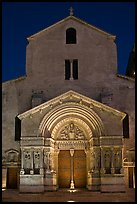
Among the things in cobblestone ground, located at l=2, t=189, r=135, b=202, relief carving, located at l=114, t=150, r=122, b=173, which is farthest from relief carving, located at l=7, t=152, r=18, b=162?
relief carving, located at l=114, t=150, r=122, b=173

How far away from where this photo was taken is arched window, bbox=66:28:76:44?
82.1 feet

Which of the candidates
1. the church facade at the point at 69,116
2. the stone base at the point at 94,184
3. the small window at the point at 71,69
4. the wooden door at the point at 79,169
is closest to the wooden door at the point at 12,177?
the church facade at the point at 69,116

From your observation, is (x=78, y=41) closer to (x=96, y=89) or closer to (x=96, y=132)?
(x=96, y=89)

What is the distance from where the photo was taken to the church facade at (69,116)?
21.1 metres

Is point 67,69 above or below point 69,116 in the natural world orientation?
above

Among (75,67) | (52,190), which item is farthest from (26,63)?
(52,190)

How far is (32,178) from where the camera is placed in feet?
68.5

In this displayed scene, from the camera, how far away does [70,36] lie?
25.2 meters

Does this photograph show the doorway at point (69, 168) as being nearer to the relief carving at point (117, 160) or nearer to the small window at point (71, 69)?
the relief carving at point (117, 160)

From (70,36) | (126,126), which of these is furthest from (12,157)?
(70,36)

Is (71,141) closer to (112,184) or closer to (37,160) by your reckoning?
(37,160)

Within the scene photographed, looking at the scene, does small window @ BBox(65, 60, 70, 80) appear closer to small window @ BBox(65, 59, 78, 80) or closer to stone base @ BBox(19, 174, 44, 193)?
small window @ BBox(65, 59, 78, 80)

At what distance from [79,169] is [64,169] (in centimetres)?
108

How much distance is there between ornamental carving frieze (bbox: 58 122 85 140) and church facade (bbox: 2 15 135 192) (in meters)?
0.07
